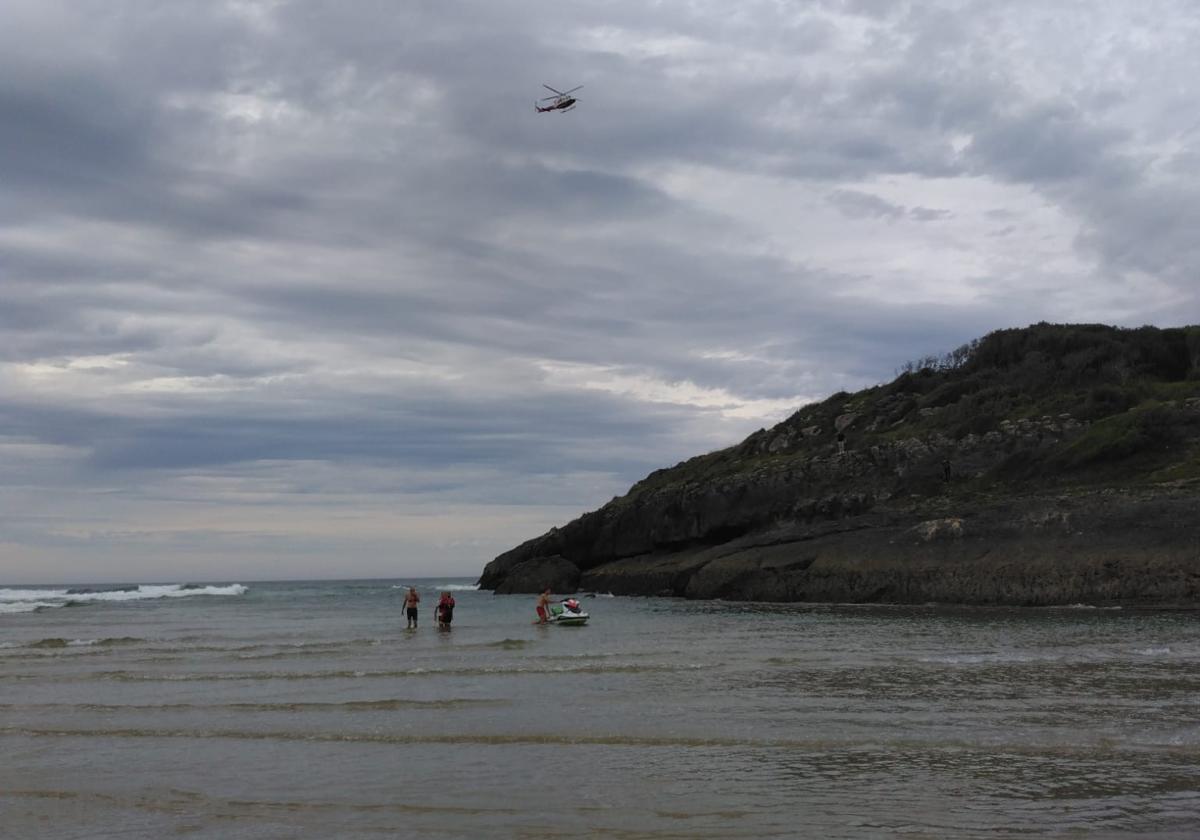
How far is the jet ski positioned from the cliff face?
16.7 meters

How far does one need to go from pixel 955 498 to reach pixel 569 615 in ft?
89.4

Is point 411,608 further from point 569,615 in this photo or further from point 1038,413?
point 1038,413

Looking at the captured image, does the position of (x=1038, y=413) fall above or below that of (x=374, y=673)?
above

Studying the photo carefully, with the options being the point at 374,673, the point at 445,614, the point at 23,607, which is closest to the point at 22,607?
the point at 23,607

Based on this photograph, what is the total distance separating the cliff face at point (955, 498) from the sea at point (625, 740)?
13.6 meters

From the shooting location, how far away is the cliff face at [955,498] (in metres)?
44.5

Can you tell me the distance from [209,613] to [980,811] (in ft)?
191

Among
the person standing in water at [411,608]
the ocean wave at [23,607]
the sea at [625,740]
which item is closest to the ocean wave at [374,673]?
the sea at [625,740]

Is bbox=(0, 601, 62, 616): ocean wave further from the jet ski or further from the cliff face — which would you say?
the jet ski

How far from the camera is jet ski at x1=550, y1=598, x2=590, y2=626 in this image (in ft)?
137

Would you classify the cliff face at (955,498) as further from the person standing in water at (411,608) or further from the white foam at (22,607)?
the white foam at (22,607)

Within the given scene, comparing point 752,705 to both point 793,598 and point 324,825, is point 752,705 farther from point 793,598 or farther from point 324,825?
point 793,598

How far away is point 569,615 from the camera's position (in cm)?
4194

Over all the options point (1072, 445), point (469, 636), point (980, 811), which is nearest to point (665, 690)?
point (980, 811)
